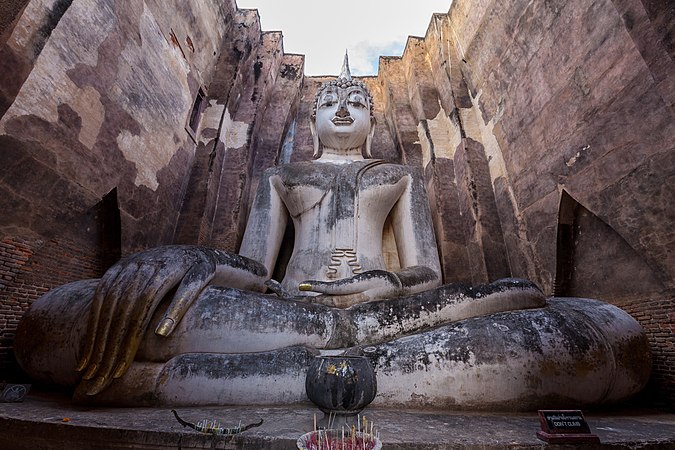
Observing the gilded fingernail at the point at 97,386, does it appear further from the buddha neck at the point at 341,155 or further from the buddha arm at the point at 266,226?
the buddha neck at the point at 341,155

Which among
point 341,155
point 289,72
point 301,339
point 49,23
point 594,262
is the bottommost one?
point 301,339

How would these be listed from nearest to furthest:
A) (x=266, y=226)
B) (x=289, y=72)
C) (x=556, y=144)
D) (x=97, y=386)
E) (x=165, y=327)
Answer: (x=97, y=386)
(x=165, y=327)
(x=266, y=226)
(x=556, y=144)
(x=289, y=72)

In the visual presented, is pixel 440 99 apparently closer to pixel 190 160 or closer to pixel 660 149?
pixel 660 149

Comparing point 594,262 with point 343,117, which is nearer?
point 594,262

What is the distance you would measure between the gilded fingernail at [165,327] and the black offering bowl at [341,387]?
0.84 m

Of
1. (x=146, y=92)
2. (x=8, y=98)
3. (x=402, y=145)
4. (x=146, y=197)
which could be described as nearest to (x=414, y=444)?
(x=8, y=98)

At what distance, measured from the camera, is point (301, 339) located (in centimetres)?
202

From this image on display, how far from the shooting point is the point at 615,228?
138 inches

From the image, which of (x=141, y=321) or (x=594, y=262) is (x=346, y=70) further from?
(x=141, y=321)

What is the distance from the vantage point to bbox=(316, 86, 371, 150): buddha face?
394 cm

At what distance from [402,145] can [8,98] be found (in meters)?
4.92

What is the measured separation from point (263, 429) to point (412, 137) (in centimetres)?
547

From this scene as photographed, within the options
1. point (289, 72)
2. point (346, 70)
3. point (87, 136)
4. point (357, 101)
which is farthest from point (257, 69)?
point (87, 136)

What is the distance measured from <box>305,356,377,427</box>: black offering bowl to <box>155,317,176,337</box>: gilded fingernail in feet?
2.76
